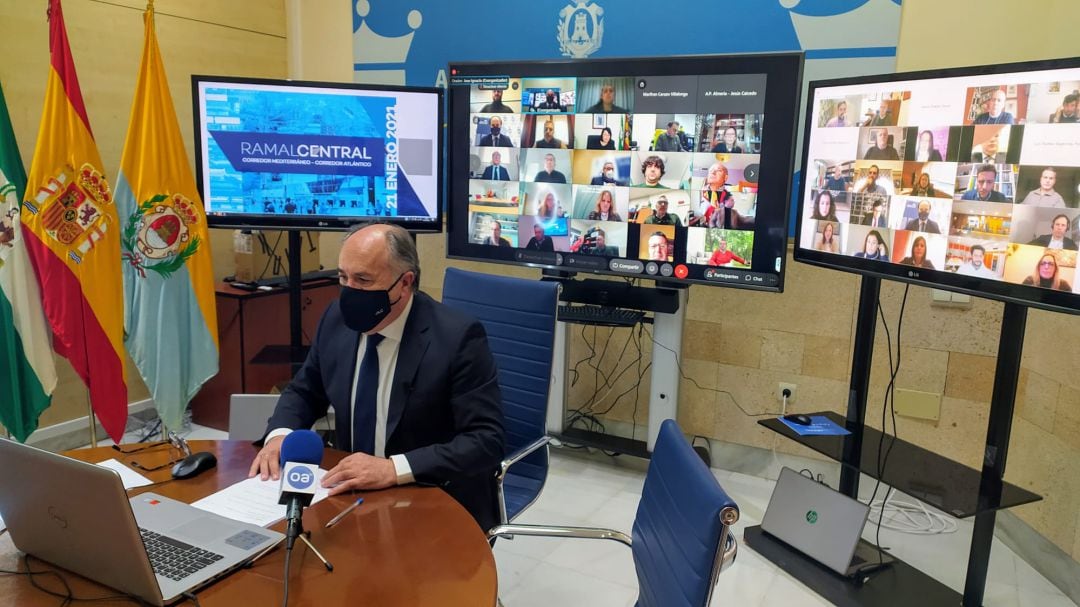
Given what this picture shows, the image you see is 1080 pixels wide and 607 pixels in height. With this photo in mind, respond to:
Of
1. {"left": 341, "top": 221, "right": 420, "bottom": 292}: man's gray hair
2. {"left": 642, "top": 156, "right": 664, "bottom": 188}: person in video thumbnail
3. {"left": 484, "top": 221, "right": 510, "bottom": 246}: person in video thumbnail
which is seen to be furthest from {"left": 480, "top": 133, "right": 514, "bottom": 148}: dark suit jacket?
{"left": 341, "top": 221, "right": 420, "bottom": 292}: man's gray hair

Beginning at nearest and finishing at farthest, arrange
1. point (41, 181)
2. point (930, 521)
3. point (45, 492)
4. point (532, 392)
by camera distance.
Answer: point (45, 492), point (532, 392), point (41, 181), point (930, 521)

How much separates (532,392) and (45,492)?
142cm

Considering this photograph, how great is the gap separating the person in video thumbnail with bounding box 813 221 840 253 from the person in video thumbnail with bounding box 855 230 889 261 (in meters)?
0.11

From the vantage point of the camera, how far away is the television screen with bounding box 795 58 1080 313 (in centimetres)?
203

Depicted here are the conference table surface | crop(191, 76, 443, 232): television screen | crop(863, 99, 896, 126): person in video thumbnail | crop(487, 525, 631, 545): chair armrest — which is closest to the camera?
the conference table surface

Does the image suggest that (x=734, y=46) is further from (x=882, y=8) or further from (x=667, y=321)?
(x=667, y=321)

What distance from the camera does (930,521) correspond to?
10.6 feet

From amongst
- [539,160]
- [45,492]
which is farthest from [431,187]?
[45,492]

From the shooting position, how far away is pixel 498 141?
346 cm

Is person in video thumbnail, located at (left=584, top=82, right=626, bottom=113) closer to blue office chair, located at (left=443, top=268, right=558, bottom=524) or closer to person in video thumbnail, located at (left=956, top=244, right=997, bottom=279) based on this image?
blue office chair, located at (left=443, top=268, right=558, bottom=524)

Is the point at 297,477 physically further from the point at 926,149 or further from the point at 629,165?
the point at 629,165

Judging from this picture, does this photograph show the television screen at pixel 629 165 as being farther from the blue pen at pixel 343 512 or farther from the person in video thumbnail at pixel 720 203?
the blue pen at pixel 343 512

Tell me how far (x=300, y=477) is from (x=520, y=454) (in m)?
0.93

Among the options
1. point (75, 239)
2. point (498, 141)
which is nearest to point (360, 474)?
point (498, 141)
